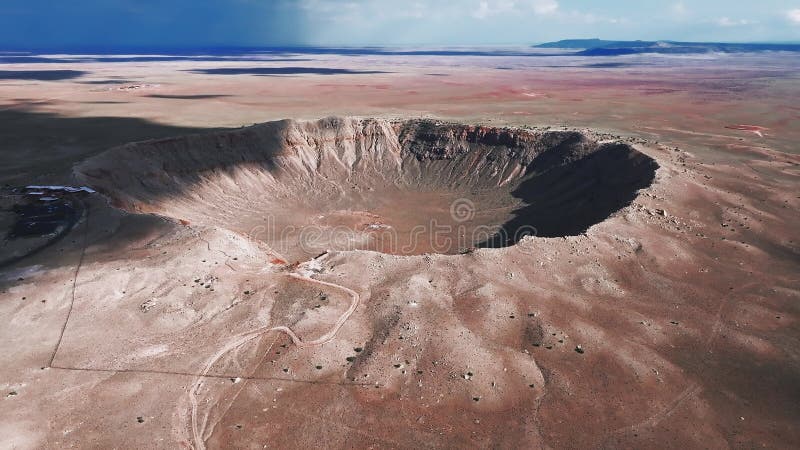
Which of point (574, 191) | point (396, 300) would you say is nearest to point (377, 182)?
point (574, 191)

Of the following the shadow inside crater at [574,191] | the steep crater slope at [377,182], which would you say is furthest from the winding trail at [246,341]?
the shadow inside crater at [574,191]

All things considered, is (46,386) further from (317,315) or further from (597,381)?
(597,381)

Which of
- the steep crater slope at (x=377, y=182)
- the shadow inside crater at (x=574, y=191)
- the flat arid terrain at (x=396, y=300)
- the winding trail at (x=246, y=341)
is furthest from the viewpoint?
the steep crater slope at (x=377, y=182)

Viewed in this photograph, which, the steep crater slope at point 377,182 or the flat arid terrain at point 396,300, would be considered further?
the steep crater slope at point 377,182

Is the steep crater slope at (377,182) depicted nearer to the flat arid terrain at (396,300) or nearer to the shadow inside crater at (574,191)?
the shadow inside crater at (574,191)

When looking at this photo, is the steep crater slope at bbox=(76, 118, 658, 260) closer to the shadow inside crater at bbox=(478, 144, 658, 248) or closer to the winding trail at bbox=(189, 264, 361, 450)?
the shadow inside crater at bbox=(478, 144, 658, 248)

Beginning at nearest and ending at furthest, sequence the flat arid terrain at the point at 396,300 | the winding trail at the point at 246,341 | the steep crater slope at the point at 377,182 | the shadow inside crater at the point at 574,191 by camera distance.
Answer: the winding trail at the point at 246,341 → the flat arid terrain at the point at 396,300 → the shadow inside crater at the point at 574,191 → the steep crater slope at the point at 377,182

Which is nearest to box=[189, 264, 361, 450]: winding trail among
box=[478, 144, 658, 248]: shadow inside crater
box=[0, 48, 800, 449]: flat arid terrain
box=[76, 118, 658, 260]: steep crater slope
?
box=[0, 48, 800, 449]: flat arid terrain
